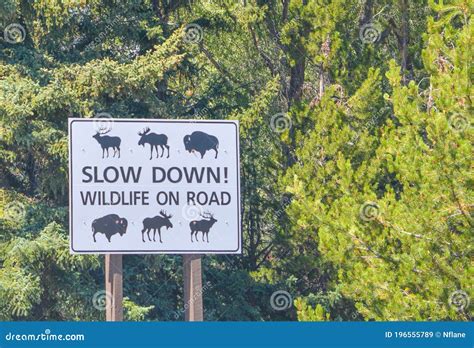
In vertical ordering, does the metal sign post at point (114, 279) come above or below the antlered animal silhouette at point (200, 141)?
below

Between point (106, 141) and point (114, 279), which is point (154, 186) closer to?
point (106, 141)

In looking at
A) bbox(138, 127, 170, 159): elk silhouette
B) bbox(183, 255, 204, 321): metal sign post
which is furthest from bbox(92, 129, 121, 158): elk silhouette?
bbox(183, 255, 204, 321): metal sign post

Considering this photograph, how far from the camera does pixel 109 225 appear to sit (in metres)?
9.65

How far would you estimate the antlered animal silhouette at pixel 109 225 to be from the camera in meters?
9.60

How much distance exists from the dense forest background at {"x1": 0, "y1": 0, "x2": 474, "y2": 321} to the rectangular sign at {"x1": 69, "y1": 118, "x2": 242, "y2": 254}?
404cm

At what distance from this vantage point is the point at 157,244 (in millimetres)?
9672

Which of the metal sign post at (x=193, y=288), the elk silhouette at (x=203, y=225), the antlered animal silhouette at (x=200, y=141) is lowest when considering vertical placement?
the metal sign post at (x=193, y=288)

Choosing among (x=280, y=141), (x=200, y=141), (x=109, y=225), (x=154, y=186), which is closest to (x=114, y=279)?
(x=109, y=225)

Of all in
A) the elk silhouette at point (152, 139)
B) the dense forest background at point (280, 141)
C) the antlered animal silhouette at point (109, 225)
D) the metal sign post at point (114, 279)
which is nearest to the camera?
the antlered animal silhouette at point (109, 225)

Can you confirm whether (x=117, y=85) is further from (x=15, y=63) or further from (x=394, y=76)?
(x=394, y=76)

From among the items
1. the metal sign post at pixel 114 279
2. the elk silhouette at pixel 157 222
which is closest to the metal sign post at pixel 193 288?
the elk silhouette at pixel 157 222

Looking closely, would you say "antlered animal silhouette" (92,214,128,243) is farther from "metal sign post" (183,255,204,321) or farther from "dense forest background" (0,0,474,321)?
"dense forest background" (0,0,474,321)

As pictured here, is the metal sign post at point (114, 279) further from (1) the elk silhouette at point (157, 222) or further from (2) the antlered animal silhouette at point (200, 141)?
(2) the antlered animal silhouette at point (200, 141)

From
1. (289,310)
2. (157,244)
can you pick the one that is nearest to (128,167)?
(157,244)
